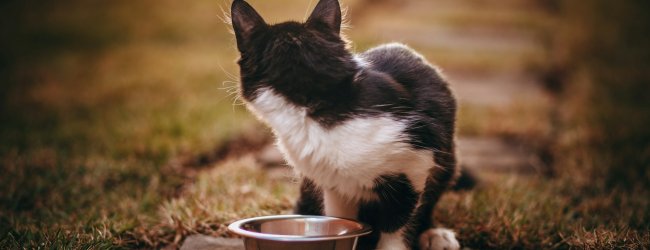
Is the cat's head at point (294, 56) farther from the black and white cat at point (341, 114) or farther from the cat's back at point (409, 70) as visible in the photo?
the cat's back at point (409, 70)

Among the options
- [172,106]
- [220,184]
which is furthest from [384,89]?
[172,106]

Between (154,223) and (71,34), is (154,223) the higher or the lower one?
the lower one

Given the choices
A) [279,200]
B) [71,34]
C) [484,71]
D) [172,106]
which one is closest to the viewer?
[279,200]

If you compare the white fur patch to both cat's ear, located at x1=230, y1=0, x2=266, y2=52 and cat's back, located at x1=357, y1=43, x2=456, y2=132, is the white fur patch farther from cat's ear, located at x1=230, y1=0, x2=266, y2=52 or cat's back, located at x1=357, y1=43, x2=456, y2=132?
cat's ear, located at x1=230, y1=0, x2=266, y2=52

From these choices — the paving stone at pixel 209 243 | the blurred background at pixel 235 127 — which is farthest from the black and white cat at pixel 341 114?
the paving stone at pixel 209 243

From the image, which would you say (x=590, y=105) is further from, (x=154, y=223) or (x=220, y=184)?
(x=154, y=223)

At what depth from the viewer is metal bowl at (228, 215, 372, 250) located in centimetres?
164

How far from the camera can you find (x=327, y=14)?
75.5 inches

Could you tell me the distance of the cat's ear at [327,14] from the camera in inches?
75.5

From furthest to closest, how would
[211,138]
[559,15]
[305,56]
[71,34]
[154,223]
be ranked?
1. [559,15]
2. [71,34]
3. [211,138]
4. [154,223]
5. [305,56]

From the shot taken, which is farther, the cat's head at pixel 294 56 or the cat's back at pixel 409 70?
the cat's back at pixel 409 70

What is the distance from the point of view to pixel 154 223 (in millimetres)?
2428

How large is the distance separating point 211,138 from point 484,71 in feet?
9.86

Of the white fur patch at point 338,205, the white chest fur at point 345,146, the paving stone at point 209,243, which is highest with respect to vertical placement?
the white chest fur at point 345,146
